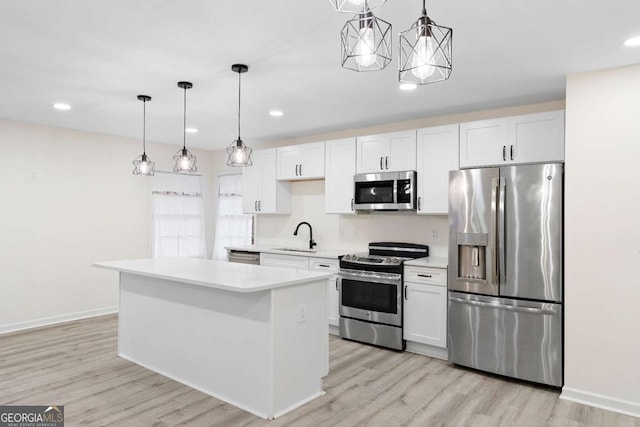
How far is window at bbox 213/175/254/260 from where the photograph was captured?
22.4 ft

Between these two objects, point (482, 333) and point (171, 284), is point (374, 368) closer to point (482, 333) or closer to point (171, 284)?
point (482, 333)

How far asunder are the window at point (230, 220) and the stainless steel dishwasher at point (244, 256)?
37.5 inches

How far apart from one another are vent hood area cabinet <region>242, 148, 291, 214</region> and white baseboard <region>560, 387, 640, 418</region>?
3876mm

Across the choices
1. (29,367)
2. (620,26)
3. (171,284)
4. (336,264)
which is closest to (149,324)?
(171,284)

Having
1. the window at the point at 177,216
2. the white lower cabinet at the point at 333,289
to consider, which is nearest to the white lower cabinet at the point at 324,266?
the white lower cabinet at the point at 333,289

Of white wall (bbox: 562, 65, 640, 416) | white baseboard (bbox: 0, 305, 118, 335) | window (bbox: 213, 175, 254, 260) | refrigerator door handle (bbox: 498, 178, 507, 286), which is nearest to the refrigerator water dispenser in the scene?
refrigerator door handle (bbox: 498, 178, 507, 286)

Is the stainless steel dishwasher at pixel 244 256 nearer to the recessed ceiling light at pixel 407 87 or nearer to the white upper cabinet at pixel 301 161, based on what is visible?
the white upper cabinet at pixel 301 161

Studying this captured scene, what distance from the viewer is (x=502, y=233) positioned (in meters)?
3.53

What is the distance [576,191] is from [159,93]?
143 inches

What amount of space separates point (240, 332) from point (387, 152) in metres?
2.61

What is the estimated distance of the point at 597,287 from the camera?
10.1 ft

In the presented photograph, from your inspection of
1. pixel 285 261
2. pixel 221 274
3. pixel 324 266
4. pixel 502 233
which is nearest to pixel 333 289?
pixel 324 266

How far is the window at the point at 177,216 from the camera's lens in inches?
251

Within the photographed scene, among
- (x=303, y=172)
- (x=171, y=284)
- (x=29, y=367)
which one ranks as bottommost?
(x=29, y=367)
